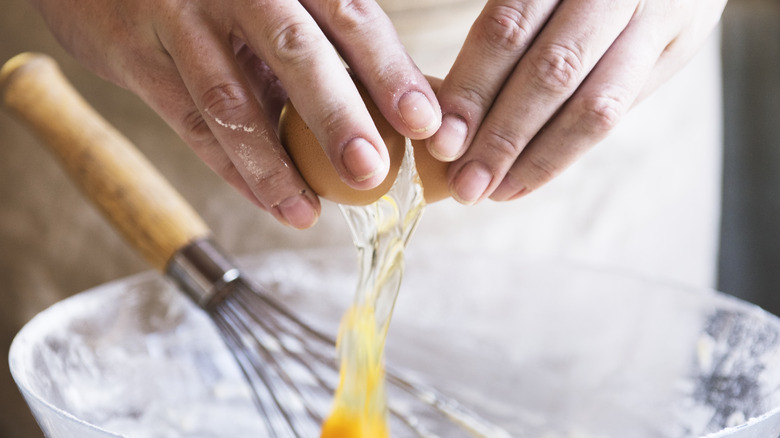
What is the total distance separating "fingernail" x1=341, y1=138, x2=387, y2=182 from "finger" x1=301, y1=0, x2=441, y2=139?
0.09 ft

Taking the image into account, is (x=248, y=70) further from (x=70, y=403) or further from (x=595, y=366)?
(x=595, y=366)

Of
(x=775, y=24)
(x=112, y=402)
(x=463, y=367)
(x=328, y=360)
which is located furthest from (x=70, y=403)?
(x=775, y=24)

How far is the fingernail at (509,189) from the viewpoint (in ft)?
1.58

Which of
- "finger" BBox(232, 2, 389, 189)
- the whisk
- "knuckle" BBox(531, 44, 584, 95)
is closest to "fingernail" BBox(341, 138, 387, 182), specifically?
"finger" BBox(232, 2, 389, 189)

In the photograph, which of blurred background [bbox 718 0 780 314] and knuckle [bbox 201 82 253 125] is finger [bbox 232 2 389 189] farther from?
blurred background [bbox 718 0 780 314]

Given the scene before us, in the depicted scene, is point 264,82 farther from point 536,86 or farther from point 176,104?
point 536,86

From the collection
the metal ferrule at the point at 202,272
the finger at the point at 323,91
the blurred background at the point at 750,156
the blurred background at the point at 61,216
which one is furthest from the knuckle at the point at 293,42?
the blurred background at the point at 750,156

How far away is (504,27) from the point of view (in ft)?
1.42

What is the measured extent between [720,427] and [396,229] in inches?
10.8

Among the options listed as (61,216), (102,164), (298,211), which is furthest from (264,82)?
(61,216)

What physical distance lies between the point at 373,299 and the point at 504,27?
0.65 ft

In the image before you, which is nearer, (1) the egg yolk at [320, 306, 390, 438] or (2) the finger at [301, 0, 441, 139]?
(2) the finger at [301, 0, 441, 139]

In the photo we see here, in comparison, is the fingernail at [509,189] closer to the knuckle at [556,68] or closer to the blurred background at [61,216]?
the knuckle at [556,68]

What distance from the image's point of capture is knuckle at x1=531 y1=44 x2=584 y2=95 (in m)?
0.43
